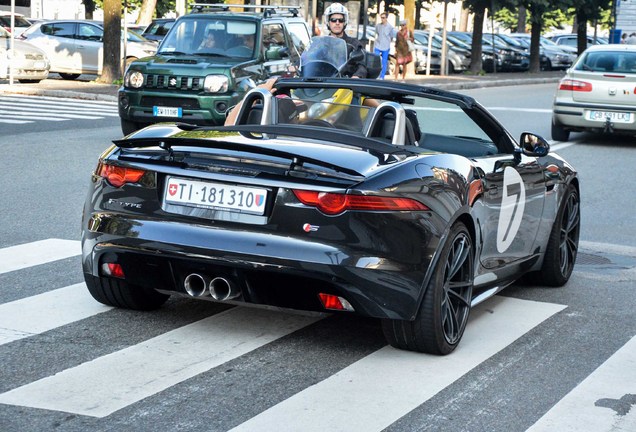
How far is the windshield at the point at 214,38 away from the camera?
60.6 ft

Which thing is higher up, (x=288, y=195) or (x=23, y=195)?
(x=288, y=195)

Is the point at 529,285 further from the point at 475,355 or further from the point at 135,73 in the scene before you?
the point at 135,73

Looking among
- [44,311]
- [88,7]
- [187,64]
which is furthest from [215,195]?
[88,7]

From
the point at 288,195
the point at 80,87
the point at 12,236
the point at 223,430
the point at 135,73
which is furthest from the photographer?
the point at 80,87

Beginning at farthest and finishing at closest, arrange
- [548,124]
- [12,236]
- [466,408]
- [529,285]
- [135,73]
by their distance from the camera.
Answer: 1. [548,124]
2. [135,73]
3. [12,236]
4. [529,285]
5. [466,408]

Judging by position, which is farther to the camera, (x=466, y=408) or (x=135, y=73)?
(x=135, y=73)

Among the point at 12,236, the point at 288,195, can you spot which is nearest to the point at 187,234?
the point at 288,195

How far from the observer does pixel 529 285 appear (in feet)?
27.1

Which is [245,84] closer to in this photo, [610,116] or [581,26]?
[610,116]

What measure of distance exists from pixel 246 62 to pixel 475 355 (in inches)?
488

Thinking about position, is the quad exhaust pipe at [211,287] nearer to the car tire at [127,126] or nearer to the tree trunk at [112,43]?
the car tire at [127,126]

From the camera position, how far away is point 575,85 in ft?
67.4

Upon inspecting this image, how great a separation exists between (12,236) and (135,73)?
9.10 metres

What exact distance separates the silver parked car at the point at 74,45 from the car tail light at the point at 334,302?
28.2 meters
